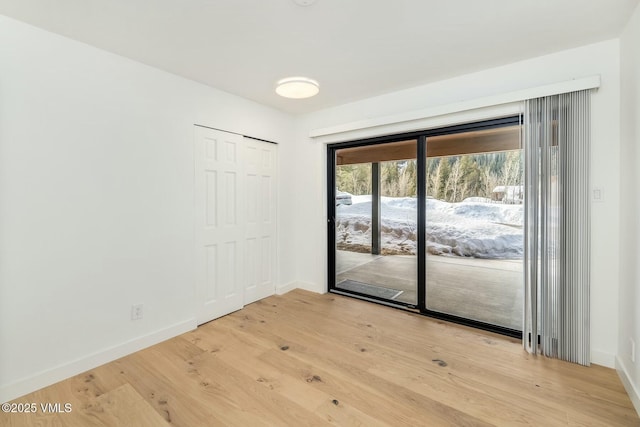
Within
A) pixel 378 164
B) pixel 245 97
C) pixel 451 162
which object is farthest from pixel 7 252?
pixel 451 162

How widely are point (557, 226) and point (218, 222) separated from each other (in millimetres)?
3120

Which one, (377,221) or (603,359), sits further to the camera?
(377,221)

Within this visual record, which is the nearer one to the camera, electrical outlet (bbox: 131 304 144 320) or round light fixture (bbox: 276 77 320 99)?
electrical outlet (bbox: 131 304 144 320)

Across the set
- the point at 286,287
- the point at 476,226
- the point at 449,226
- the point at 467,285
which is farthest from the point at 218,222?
the point at 467,285

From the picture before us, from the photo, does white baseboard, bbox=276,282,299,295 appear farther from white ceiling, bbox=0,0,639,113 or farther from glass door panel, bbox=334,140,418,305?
white ceiling, bbox=0,0,639,113

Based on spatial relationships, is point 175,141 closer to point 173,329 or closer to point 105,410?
point 173,329

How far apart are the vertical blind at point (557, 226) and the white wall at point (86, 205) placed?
10.1ft

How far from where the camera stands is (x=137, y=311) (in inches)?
97.2

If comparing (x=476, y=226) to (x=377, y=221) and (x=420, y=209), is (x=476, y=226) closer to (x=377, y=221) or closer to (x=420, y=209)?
(x=420, y=209)

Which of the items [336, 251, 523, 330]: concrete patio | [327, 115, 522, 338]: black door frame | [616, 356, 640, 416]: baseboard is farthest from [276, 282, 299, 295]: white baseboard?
[616, 356, 640, 416]: baseboard

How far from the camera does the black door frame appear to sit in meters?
2.74

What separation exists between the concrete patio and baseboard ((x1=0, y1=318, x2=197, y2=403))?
2458 mm

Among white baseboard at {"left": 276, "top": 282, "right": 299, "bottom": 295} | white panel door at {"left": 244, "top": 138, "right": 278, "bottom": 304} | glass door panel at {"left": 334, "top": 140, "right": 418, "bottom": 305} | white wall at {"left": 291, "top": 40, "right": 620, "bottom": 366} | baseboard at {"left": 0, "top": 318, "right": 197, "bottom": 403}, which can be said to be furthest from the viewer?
white baseboard at {"left": 276, "top": 282, "right": 299, "bottom": 295}

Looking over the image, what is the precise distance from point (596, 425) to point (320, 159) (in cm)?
332
